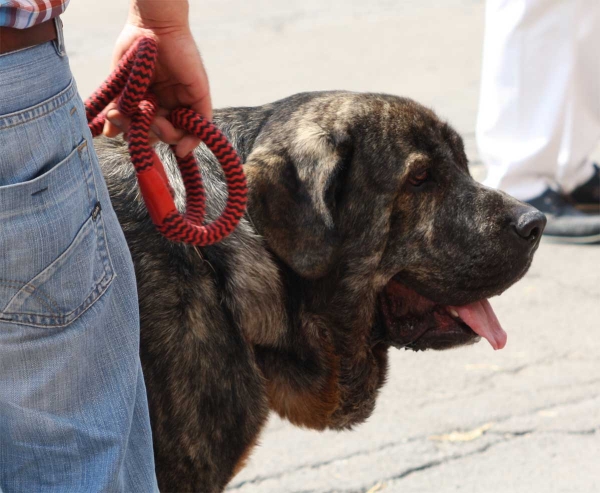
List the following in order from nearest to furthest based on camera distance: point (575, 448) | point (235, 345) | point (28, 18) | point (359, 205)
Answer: point (28, 18) → point (235, 345) → point (359, 205) → point (575, 448)

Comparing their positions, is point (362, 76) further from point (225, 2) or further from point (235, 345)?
point (235, 345)

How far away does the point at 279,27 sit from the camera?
947cm

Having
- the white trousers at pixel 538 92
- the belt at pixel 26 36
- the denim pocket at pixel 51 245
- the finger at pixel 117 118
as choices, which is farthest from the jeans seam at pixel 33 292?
the white trousers at pixel 538 92

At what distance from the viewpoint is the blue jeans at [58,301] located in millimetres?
1503

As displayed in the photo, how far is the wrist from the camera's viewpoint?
190cm

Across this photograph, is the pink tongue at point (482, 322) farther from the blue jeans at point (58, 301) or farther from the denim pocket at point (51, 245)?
the denim pocket at point (51, 245)

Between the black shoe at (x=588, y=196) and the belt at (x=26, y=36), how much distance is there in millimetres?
4332

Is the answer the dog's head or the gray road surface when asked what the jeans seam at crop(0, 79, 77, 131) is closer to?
the dog's head

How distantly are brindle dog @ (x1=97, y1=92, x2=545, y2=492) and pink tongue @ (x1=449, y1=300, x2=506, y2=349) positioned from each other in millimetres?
30

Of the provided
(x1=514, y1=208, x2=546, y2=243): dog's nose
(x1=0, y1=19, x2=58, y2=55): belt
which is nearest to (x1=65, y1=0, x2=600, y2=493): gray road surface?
(x1=514, y1=208, x2=546, y2=243): dog's nose

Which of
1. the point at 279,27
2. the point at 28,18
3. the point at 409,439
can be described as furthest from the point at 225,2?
the point at 28,18

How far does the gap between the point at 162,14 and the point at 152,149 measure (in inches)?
12.1

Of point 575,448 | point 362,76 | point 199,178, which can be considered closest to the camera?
point 199,178

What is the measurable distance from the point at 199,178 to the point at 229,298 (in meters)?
0.36
